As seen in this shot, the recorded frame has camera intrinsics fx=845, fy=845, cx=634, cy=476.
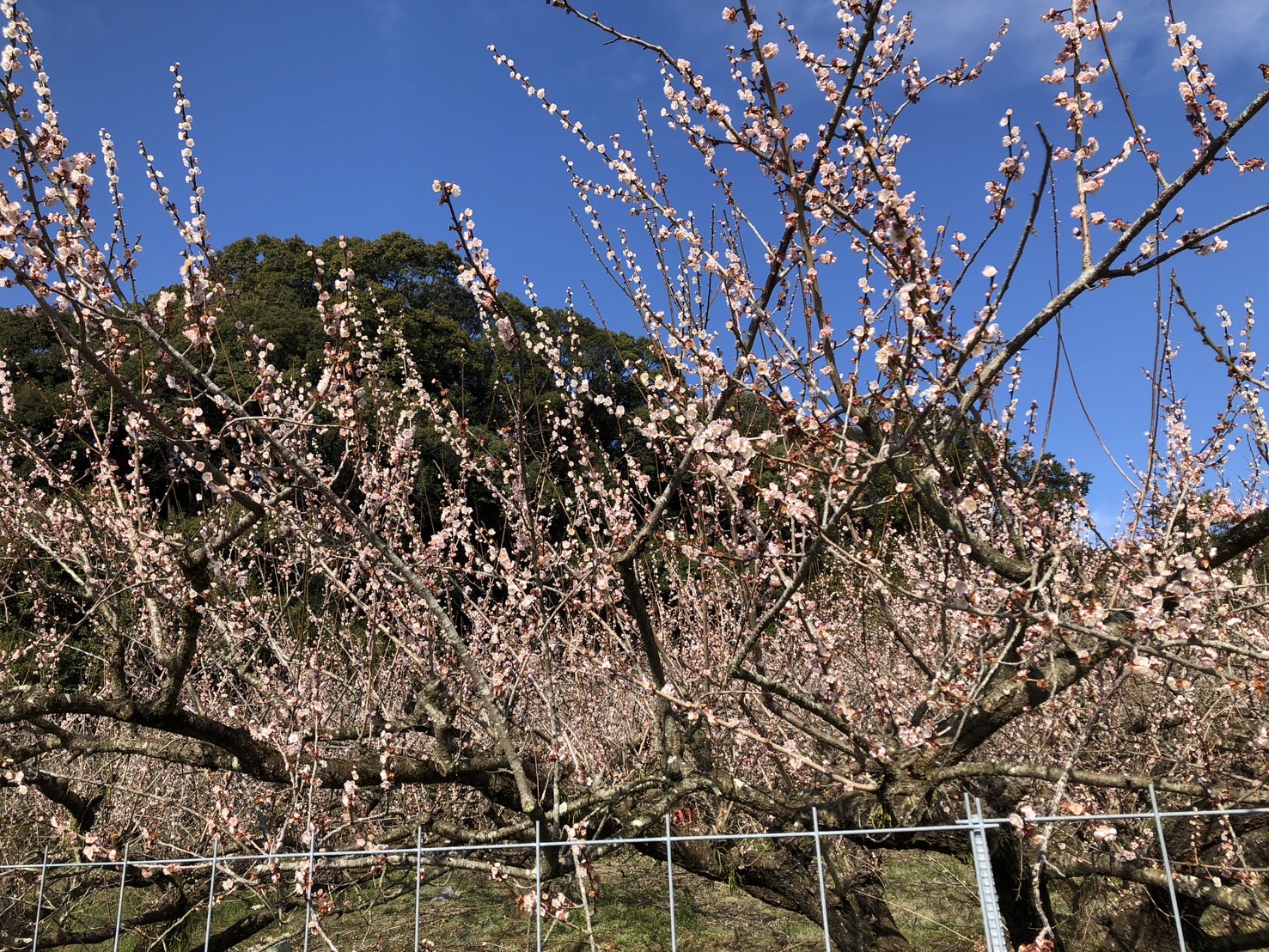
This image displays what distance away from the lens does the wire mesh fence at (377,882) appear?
6.93ft

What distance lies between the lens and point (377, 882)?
461 cm

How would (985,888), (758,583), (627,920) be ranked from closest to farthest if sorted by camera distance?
(985,888) < (758,583) < (627,920)

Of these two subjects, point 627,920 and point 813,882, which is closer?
point 813,882

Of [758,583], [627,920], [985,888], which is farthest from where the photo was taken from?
[627,920]

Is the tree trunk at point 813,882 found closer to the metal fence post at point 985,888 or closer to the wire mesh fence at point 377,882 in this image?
the wire mesh fence at point 377,882

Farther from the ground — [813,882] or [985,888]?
[985,888]

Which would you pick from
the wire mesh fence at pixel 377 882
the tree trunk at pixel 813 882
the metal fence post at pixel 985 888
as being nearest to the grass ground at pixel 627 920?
the wire mesh fence at pixel 377 882

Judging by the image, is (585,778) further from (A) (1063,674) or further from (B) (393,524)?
(B) (393,524)

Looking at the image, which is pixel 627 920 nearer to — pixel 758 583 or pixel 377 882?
pixel 377 882

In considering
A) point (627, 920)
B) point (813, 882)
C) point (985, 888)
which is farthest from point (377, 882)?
point (985, 888)

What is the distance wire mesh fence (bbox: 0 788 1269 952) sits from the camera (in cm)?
211

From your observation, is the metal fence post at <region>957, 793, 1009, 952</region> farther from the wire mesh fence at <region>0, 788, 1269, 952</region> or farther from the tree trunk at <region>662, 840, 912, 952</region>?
the tree trunk at <region>662, 840, 912, 952</region>

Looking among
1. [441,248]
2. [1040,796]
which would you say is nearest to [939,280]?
[1040,796]

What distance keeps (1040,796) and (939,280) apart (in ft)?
7.59
